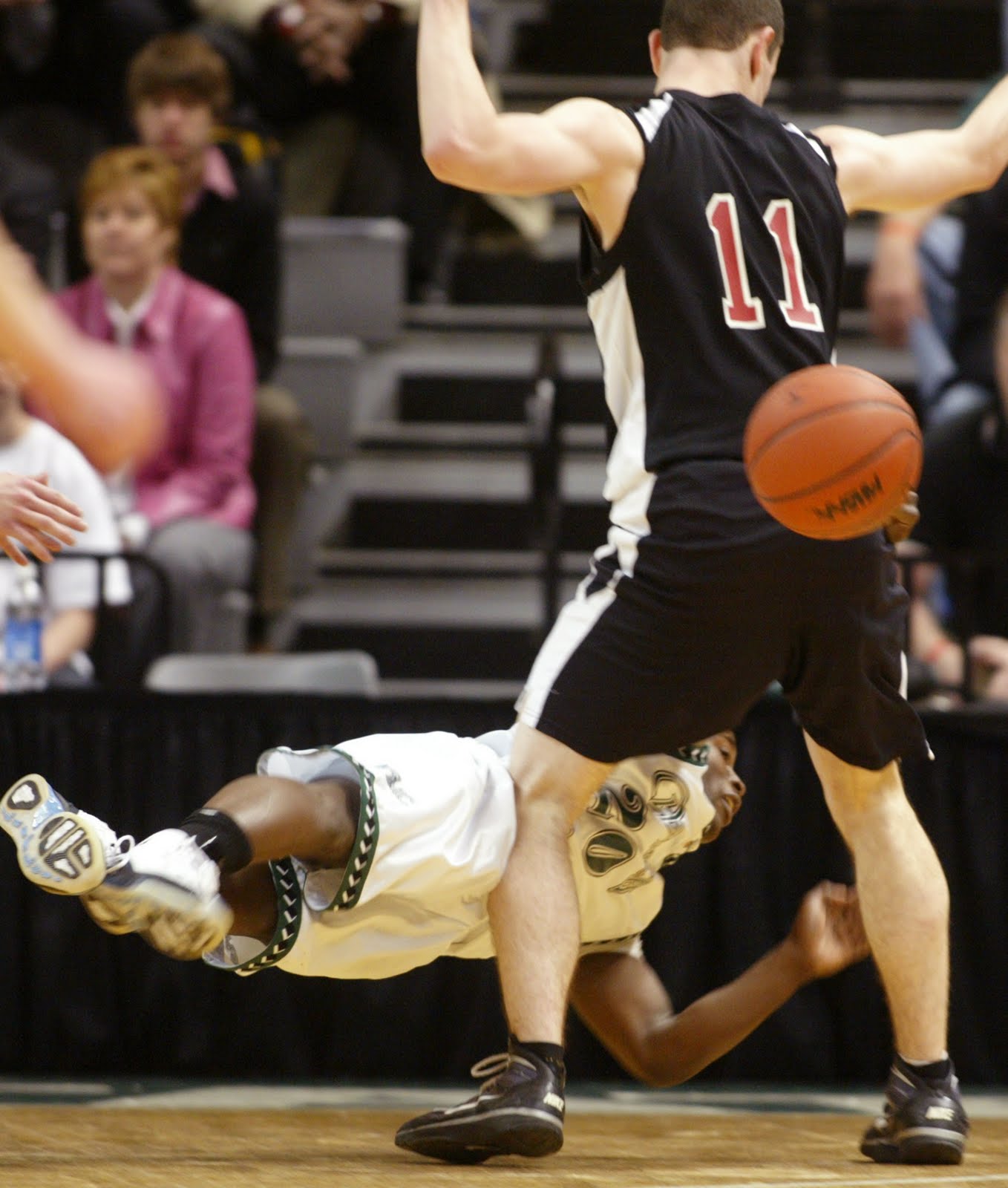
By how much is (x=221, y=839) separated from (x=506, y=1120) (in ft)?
2.09

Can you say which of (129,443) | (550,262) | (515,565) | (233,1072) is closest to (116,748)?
(233,1072)

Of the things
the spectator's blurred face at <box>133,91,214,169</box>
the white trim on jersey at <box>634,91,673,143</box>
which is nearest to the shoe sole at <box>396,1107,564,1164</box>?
the white trim on jersey at <box>634,91,673,143</box>

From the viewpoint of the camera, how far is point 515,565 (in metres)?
7.16

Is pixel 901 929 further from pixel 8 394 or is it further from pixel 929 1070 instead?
pixel 8 394

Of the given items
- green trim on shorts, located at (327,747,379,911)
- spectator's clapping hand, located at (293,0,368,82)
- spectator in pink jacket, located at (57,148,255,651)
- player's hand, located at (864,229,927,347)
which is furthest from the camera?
spectator's clapping hand, located at (293,0,368,82)

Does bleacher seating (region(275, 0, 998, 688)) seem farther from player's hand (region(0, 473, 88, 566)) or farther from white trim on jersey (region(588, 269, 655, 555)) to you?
player's hand (region(0, 473, 88, 566))

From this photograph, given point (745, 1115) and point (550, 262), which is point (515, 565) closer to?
point (550, 262)

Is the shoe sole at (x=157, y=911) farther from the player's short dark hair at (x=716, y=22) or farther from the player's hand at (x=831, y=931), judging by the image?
the player's short dark hair at (x=716, y=22)

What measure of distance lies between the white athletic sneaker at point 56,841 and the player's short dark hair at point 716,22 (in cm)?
169

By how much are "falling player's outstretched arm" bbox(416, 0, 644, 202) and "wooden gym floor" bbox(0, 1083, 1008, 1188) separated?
156 centimetres

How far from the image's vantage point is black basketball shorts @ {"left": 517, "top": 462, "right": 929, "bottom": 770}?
3344 mm

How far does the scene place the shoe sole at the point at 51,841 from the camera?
120 inches

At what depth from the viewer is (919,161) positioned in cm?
367

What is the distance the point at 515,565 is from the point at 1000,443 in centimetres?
185
